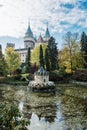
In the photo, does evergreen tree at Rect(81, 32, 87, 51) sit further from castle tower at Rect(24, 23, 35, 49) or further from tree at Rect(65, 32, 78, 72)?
castle tower at Rect(24, 23, 35, 49)

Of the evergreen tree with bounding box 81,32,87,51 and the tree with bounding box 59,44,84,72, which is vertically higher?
the evergreen tree with bounding box 81,32,87,51

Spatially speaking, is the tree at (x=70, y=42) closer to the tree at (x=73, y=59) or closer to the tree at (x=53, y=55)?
the tree at (x=73, y=59)

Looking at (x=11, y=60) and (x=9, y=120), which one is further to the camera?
(x=11, y=60)

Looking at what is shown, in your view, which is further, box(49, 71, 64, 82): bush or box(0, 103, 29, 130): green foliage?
box(49, 71, 64, 82): bush

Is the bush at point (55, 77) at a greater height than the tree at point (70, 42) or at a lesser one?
lesser

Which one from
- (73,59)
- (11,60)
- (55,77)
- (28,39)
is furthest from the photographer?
(28,39)

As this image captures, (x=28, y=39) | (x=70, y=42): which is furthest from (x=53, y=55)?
(x=28, y=39)

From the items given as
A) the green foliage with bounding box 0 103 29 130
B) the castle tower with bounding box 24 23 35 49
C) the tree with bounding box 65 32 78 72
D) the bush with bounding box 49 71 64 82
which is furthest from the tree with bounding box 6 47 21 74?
the castle tower with bounding box 24 23 35 49

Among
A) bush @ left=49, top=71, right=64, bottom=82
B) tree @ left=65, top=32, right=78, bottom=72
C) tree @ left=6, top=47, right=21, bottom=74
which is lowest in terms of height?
bush @ left=49, top=71, right=64, bottom=82

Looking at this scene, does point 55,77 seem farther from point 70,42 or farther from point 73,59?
point 70,42

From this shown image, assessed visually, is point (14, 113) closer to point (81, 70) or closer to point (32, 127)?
point (32, 127)

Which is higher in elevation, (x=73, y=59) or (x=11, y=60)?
(x=73, y=59)

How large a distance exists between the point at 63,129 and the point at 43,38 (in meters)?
104

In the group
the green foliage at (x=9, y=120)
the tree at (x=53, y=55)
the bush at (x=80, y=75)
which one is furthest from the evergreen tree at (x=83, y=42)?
the green foliage at (x=9, y=120)
